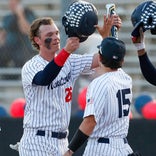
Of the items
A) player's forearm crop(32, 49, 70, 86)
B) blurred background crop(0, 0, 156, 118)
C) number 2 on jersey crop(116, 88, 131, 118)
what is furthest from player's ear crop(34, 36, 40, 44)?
blurred background crop(0, 0, 156, 118)

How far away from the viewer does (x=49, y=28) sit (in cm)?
772

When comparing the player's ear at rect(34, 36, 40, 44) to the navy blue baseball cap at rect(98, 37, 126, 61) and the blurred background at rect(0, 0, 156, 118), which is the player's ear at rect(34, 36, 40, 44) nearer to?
the navy blue baseball cap at rect(98, 37, 126, 61)

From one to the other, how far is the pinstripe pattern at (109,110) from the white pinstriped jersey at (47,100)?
0.69 meters

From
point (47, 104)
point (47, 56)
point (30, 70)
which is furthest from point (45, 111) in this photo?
point (47, 56)

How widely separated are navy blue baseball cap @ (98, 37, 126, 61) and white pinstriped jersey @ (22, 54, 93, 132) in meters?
0.81

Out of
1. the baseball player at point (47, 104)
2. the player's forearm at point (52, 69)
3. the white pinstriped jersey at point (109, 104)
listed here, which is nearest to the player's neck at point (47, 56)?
the baseball player at point (47, 104)

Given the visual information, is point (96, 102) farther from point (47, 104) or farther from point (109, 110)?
point (47, 104)

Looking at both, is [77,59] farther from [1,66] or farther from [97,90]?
[1,66]

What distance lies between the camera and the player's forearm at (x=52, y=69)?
23.6 ft

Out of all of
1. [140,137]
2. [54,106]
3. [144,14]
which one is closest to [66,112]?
[54,106]

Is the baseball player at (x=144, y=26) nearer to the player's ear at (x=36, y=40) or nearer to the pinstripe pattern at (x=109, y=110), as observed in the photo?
the pinstripe pattern at (x=109, y=110)

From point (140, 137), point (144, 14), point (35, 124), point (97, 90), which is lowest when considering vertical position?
point (140, 137)

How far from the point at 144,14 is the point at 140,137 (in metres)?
2.98

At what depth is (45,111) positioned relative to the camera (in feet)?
25.0
